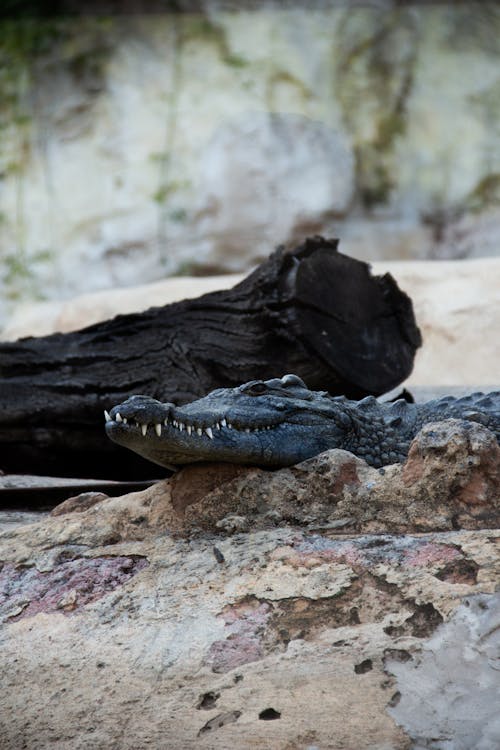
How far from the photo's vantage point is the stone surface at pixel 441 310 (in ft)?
24.8

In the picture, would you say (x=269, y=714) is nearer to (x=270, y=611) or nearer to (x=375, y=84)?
(x=270, y=611)

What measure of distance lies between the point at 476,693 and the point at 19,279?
402 inches

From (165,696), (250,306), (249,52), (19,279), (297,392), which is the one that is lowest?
(165,696)

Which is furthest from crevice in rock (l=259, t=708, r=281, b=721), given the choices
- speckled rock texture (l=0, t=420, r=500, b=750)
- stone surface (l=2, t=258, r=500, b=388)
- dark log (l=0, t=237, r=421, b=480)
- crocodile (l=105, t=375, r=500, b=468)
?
stone surface (l=2, t=258, r=500, b=388)

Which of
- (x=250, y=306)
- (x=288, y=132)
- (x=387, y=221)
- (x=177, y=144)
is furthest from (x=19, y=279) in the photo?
(x=250, y=306)

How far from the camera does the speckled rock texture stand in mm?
2020

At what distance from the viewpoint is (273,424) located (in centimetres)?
317

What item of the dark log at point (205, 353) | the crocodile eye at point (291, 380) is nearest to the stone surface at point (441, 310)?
the dark log at point (205, 353)

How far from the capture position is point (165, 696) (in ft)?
7.10

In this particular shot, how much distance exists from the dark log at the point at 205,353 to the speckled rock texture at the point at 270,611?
5.19ft

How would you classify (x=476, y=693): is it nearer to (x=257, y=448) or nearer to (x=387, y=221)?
(x=257, y=448)

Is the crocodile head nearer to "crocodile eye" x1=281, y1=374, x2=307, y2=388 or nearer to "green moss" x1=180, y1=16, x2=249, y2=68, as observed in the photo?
"crocodile eye" x1=281, y1=374, x2=307, y2=388

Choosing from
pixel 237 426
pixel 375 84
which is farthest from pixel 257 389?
pixel 375 84

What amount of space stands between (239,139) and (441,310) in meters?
4.13
